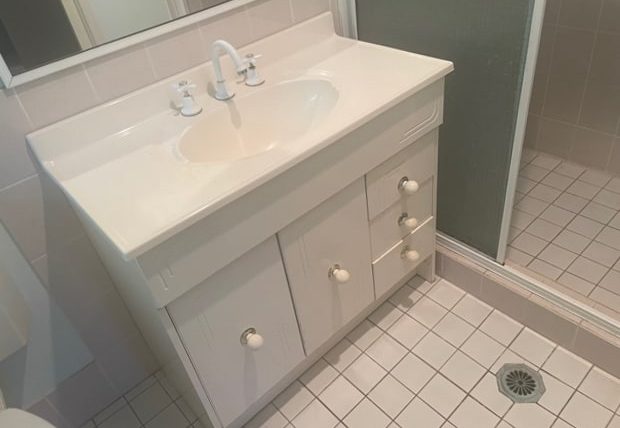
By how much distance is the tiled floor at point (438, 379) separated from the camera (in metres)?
→ 1.38

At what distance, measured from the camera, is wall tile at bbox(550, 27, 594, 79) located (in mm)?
1878

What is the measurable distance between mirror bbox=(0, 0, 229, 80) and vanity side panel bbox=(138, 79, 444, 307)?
541mm

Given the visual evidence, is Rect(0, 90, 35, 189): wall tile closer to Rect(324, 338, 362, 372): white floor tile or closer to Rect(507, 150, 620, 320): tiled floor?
Rect(324, 338, 362, 372): white floor tile

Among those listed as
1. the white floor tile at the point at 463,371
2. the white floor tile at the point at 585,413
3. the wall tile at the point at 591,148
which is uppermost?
the wall tile at the point at 591,148

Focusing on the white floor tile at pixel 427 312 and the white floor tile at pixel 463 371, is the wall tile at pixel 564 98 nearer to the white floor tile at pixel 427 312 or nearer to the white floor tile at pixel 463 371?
the white floor tile at pixel 427 312

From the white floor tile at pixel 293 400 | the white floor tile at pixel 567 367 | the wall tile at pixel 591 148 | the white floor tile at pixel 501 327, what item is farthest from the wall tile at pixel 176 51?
the wall tile at pixel 591 148

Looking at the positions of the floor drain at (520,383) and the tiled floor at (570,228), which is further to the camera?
the tiled floor at (570,228)

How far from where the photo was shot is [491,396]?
1429 millimetres

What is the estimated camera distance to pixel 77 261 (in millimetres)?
1298

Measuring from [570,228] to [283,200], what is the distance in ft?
4.14

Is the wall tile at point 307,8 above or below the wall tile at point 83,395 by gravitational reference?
above

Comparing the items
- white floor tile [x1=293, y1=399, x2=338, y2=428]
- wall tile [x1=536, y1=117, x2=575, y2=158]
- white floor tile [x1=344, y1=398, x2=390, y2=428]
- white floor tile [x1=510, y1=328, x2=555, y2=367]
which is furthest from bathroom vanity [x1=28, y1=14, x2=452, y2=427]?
wall tile [x1=536, y1=117, x2=575, y2=158]

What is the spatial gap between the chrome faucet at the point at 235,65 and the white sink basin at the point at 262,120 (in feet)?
0.12

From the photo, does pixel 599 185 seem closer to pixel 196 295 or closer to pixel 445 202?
pixel 445 202
